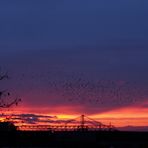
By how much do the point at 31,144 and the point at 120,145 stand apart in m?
14.7

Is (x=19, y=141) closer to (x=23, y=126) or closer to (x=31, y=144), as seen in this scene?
(x=31, y=144)

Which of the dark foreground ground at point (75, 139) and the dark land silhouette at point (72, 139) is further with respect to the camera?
the dark land silhouette at point (72, 139)

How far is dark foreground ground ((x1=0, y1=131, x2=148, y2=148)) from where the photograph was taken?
261 ft

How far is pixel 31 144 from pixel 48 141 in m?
3.70

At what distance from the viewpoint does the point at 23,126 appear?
106000 mm

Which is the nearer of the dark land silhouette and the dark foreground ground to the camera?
the dark foreground ground

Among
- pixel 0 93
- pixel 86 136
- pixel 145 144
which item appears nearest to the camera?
pixel 0 93

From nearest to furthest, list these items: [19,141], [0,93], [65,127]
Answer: [0,93] → [19,141] → [65,127]

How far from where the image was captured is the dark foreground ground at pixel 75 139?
79.5m

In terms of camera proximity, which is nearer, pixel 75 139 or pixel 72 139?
pixel 75 139

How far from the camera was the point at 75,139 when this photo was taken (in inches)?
3497

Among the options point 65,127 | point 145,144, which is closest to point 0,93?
point 145,144

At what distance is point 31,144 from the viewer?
79688mm

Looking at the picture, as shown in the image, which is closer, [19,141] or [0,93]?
[0,93]
